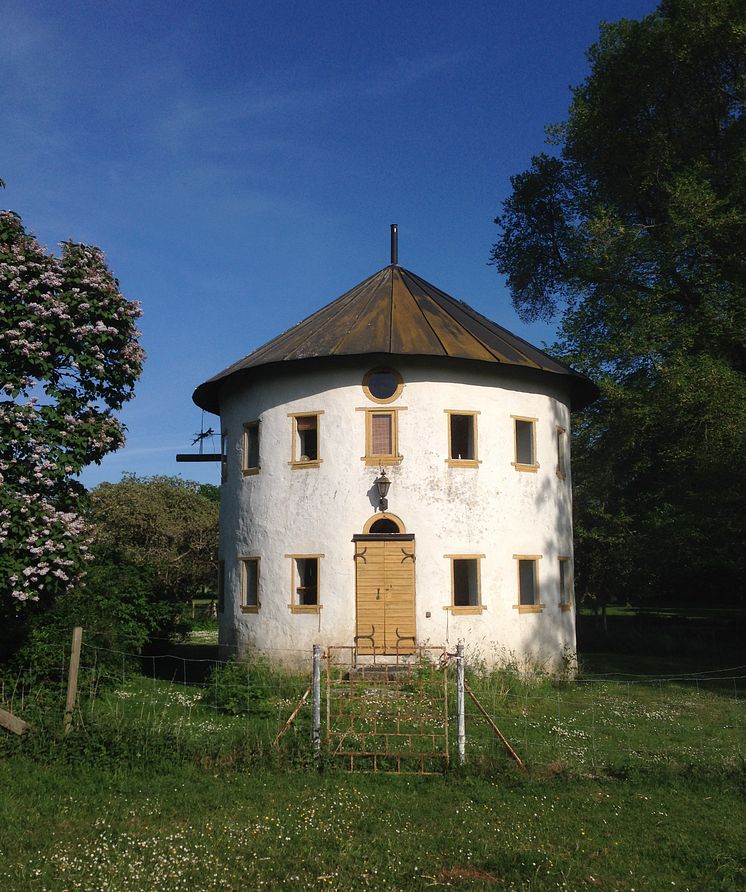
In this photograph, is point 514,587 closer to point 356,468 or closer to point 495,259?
point 356,468

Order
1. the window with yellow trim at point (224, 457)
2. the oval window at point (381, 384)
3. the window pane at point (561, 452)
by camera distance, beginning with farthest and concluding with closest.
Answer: the window with yellow trim at point (224, 457)
the window pane at point (561, 452)
the oval window at point (381, 384)

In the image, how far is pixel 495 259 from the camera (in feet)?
111

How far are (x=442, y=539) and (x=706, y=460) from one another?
7168 millimetres

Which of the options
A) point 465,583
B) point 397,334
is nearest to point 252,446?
point 397,334

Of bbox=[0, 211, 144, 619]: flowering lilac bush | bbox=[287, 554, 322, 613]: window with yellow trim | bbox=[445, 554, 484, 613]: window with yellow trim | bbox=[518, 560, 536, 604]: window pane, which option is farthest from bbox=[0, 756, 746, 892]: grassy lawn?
bbox=[518, 560, 536, 604]: window pane

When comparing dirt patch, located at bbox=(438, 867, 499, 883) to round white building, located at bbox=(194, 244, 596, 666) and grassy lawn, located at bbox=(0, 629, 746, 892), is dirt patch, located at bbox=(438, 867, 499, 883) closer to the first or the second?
grassy lawn, located at bbox=(0, 629, 746, 892)

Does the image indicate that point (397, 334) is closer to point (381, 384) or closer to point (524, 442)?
point (381, 384)

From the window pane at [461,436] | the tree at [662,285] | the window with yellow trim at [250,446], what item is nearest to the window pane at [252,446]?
the window with yellow trim at [250,446]

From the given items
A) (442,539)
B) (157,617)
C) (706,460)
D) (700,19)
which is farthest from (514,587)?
(700,19)

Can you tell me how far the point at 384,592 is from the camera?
1823 centimetres

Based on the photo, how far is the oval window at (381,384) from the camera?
1920 cm

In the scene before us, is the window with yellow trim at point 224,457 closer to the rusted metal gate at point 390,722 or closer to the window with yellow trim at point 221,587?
the window with yellow trim at point 221,587

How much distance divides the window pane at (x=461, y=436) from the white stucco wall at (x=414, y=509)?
0.35 meters

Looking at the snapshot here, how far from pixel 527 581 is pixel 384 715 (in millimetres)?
8874
